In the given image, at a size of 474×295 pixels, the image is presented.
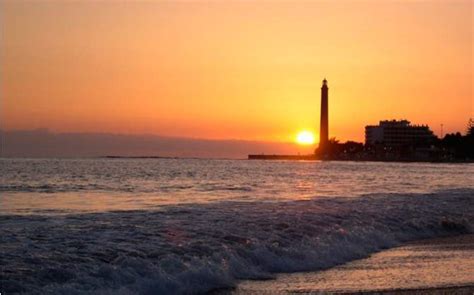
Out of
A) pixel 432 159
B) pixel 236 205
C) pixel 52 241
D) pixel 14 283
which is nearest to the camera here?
pixel 14 283

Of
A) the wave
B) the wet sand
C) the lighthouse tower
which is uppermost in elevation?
the lighthouse tower

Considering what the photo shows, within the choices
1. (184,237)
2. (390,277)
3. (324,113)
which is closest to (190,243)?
(184,237)

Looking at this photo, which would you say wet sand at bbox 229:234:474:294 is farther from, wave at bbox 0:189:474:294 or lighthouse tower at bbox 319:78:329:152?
lighthouse tower at bbox 319:78:329:152

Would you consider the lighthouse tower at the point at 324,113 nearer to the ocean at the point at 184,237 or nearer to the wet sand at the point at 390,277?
the ocean at the point at 184,237

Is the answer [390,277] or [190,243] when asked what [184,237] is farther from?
[390,277]

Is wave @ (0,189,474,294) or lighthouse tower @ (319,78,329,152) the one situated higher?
lighthouse tower @ (319,78,329,152)

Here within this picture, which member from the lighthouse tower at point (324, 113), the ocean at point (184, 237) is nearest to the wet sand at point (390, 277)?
the ocean at point (184, 237)

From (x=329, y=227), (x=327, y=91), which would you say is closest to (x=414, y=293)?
(x=329, y=227)

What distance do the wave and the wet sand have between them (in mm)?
540

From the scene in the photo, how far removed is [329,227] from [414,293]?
260 inches

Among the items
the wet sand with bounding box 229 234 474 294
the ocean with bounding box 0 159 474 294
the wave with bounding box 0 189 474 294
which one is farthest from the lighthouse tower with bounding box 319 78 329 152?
the wet sand with bounding box 229 234 474 294

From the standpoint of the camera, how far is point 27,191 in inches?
1098

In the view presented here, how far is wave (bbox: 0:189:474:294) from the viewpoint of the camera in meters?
10.2

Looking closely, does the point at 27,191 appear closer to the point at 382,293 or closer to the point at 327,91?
the point at 382,293
